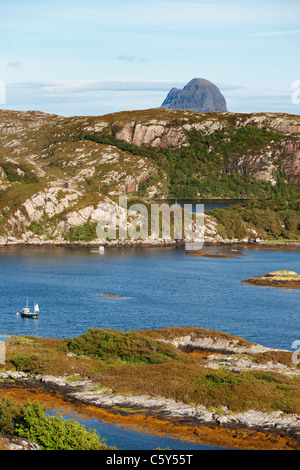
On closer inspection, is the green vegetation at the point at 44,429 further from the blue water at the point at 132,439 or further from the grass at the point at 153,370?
the grass at the point at 153,370

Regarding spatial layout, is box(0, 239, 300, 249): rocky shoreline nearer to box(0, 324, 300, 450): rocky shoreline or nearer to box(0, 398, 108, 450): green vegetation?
box(0, 324, 300, 450): rocky shoreline

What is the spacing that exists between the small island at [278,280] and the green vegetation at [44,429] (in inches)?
3434

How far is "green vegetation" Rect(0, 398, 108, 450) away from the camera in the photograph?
1321 inches

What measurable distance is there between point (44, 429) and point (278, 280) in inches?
3670

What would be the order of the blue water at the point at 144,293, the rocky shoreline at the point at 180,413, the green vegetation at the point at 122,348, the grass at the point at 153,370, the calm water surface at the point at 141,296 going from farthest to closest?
the blue water at the point at 144,293
the calm water surface at the point at 141,296
the green vegetation at the point at 122,348
the grass at the point at 153,370
the rocky shoreline at the point at 180,413

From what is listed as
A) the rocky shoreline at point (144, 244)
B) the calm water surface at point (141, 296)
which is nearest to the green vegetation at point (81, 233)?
the rocky shoreline at point (144, 244)

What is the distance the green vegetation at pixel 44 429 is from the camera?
33.6 meters

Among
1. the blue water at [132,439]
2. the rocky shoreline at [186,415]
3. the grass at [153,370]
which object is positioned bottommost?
the blue water at [132,439]

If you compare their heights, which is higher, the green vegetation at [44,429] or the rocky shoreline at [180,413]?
the green vegetation at [44,429]

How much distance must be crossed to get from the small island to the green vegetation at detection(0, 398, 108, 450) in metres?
87.2

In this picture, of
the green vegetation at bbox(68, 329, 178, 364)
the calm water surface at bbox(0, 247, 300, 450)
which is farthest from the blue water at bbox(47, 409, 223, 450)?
the green vegetation at bbox(68, 329, 178, 364)

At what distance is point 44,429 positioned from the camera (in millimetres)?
35125
